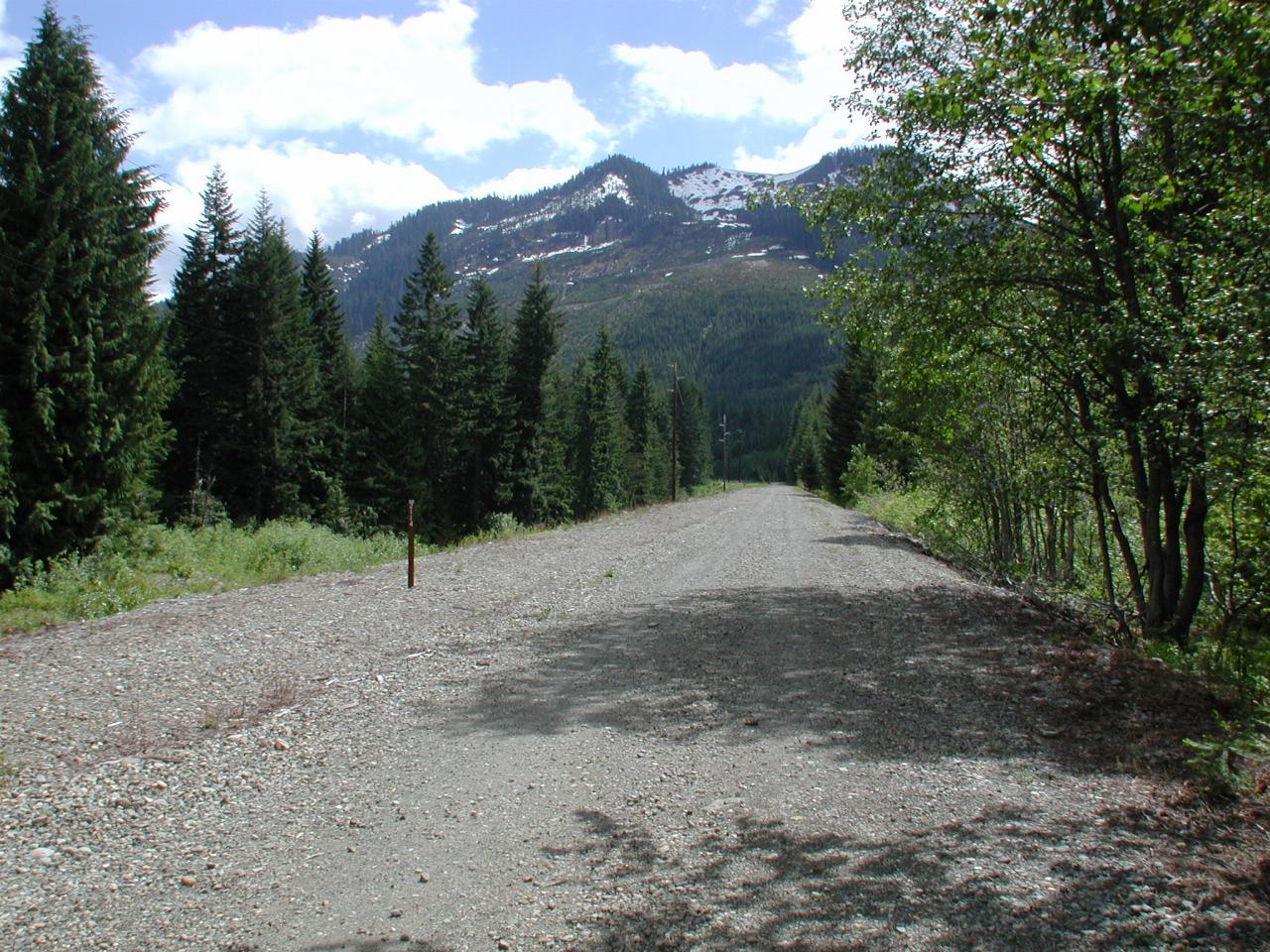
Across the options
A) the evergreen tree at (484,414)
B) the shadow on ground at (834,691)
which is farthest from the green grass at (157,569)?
the evergreen tree at (484,414)

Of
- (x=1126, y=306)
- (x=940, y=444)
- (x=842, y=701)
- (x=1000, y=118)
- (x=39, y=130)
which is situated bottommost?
(x=842, y=701)

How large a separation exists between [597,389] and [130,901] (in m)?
48.2

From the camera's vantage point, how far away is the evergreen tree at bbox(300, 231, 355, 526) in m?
33.0

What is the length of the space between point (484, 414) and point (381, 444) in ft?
17.1

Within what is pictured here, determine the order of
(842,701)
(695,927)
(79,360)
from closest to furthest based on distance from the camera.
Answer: (695,927) < (842,701) < (79,360)

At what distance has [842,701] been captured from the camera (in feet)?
19.7

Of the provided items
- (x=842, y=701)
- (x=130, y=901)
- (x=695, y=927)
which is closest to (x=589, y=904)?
(x=695, y=927)

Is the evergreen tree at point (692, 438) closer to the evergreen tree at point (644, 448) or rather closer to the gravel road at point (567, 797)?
the evergreen tree at point (644, 448)

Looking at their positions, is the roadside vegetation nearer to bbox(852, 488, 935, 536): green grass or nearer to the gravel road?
the gravel road

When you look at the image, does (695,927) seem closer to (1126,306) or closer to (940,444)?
(1126,306)

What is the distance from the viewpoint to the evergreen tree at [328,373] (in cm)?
3300

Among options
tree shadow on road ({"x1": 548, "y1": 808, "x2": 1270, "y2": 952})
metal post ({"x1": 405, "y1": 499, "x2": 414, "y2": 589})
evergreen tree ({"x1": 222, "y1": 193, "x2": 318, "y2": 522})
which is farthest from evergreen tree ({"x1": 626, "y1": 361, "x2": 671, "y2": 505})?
tree shadow on road ({"x1": 548, "y1": 808, "x2": 1270, "y2": 952})

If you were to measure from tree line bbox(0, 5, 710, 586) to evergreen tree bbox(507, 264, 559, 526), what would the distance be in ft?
0.36

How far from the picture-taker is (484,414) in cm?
4012
